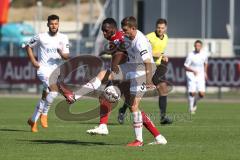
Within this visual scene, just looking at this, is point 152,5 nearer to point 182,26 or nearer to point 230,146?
point 182,26

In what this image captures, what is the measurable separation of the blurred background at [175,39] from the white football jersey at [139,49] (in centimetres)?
2156

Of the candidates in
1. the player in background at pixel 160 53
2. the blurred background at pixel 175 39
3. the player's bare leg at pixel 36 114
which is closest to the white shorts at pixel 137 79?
the player's bare leg at pixel 36 114

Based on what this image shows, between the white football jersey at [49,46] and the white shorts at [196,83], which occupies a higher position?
the white football jersey at [49,46]

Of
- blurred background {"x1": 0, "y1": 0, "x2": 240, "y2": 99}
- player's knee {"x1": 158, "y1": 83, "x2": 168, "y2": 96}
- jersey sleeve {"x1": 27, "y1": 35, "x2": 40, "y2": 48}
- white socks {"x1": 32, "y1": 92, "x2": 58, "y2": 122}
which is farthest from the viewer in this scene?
blurred background {"x1": 0, "y1": 0, "x2": 240, "y2": 99}

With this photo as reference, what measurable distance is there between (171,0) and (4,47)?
33.1 ft

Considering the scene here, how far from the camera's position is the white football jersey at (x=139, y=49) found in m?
14.7

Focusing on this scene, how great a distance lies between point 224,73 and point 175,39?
10143mm

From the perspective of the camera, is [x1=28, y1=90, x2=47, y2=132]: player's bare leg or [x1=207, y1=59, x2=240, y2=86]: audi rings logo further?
[x1=207, y1=59, x2=240, y2=86]: audi rings logo

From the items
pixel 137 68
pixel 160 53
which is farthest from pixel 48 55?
pixel 137 68

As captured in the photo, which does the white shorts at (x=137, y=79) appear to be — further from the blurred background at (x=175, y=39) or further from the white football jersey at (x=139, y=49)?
the blurred background at (x=175, y=39)

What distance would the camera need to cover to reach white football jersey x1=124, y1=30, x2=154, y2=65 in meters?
14.7

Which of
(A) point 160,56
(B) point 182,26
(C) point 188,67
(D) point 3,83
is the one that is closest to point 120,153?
(A) point 160,56

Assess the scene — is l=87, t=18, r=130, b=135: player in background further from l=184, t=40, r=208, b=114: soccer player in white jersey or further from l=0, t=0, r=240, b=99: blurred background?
l=0, t=0, r=240, b=99: blurred background

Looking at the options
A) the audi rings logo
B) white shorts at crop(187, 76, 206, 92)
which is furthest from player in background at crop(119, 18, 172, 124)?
the audi rings logo
